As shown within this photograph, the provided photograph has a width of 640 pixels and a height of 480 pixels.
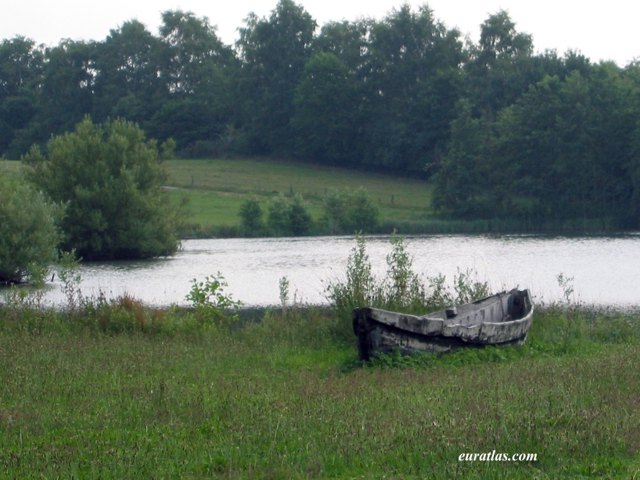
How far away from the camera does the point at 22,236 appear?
109ft

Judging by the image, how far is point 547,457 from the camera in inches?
318

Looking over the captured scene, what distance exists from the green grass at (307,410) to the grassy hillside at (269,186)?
51454 millimetres

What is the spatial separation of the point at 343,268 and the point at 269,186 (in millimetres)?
47175

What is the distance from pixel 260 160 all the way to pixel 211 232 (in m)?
35.4

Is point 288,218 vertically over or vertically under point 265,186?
under

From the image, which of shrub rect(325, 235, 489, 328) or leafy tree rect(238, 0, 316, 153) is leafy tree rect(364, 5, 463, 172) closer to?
leafy tree rect(238, 0, 316, 153)

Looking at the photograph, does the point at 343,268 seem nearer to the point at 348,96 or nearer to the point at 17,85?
the point at 348,96

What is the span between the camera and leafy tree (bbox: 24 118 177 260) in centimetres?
4591

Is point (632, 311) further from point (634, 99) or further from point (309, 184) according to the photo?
point (309, 184)

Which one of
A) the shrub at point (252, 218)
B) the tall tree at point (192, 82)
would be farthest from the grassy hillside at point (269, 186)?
the tall tree at point (192, 82)

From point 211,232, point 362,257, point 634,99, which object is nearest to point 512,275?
point 362,257

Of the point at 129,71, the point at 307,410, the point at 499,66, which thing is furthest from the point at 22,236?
the point at 129,71

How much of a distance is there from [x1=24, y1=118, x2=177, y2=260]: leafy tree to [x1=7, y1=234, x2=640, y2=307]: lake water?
1675mm

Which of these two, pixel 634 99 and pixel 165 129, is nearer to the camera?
pixel 634 99
